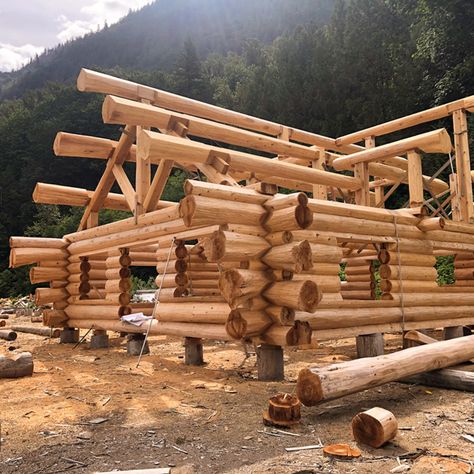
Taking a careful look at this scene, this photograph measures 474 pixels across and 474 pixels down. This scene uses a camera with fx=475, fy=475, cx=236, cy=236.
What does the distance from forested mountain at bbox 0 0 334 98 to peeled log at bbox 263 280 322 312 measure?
230ft

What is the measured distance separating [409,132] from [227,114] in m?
19.4

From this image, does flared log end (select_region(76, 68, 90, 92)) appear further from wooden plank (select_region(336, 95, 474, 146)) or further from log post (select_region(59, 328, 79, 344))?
log post (select_region(59, 328, 79, 344))

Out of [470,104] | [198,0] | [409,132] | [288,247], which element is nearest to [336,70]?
[409,132]

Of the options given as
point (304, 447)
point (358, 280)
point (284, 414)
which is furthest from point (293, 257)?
point (358, 280)

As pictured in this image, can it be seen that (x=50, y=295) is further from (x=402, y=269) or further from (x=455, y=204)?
(x=455, y=204)

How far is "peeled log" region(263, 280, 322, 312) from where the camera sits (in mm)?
6402

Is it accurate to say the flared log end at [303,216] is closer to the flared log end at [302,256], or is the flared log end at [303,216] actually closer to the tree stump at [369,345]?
the flared log end at [302,256]

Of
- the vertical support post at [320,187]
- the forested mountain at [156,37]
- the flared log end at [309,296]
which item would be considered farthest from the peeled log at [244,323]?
the forested mountain at [156,37]

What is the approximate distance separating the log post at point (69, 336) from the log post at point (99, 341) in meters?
1.37

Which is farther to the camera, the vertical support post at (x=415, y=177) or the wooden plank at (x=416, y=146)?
the vertical support post at (x=415, y=177)

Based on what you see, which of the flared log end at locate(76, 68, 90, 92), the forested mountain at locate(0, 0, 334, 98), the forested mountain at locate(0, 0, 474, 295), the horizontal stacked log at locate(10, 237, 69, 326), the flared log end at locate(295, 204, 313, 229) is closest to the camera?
the flared log end at locate(295, 204, 313, 229)

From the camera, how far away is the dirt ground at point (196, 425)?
3723 millimetres

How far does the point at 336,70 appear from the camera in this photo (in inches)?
1224

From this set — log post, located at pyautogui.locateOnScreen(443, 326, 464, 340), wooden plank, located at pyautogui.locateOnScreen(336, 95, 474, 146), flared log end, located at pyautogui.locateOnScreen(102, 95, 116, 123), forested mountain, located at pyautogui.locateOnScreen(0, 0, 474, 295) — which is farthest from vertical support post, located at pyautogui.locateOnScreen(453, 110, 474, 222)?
forested mountain, located at pyautogui.locateOnScreen(0, 0, 474, 295)
